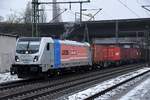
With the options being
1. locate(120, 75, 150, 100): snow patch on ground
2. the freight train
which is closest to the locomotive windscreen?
the freight train

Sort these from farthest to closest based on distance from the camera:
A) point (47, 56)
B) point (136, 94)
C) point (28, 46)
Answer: point (47, 56), point (28, 46), point (136, 94)

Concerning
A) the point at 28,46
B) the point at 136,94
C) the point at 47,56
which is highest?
the point at 28,46

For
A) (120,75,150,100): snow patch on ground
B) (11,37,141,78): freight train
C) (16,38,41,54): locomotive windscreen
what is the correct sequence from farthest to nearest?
(16,38,41,54): locomotive windscreen < (11,37,141,78): freight train < (120,75,150,100): snow patch on ground

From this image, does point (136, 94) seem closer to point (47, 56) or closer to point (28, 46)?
point (47, 56)

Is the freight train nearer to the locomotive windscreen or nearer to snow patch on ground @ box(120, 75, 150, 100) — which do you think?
the locomotive windscreen

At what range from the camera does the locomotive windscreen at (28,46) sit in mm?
28531

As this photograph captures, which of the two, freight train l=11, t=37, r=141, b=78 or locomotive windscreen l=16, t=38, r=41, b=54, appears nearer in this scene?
freight train l=11, t=37, r=141, b=78

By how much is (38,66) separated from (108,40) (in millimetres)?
79176

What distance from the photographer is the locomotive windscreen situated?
28.5 meters

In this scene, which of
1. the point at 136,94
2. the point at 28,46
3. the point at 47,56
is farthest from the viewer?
the point at 47,56

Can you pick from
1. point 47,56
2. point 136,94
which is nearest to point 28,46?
point 47,56

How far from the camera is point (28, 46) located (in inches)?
1131

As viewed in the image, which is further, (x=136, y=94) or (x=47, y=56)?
(x=47, y=56)

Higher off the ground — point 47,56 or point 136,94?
point 47,56
